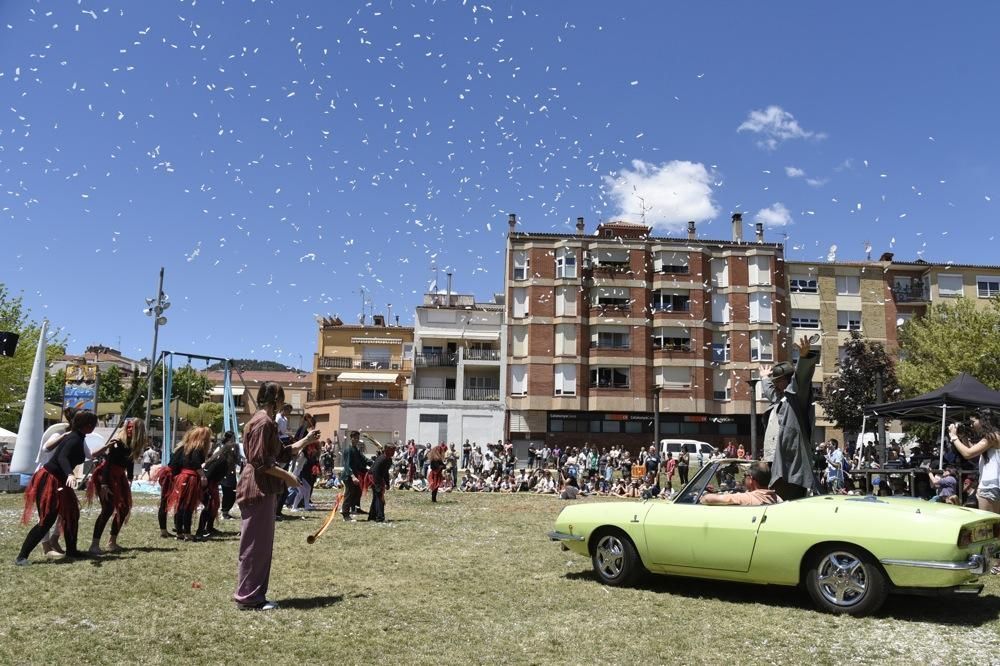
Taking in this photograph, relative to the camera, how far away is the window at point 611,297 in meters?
48.8

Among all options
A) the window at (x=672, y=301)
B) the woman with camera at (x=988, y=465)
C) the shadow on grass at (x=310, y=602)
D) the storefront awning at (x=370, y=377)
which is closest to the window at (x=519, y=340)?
the window at (x=672, y=301)

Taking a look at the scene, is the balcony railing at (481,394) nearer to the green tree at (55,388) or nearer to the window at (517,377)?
the window at (517,377)

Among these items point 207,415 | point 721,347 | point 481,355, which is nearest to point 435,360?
point 481,355

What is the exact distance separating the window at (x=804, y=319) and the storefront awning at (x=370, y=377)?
31.2 meters

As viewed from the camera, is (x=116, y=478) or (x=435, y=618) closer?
(x=435, y=618)

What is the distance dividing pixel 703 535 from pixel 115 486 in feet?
23.4

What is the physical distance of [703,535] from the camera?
6.77m

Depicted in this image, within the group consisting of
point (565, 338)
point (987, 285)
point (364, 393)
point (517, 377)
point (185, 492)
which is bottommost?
point (185, 492)

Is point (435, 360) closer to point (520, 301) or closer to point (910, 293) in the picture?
point (520, 301)

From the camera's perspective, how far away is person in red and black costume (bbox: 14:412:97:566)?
8.11m

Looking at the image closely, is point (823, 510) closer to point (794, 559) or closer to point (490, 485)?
point (794, 559)

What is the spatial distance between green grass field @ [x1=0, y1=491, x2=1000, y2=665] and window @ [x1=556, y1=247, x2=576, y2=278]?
132ft

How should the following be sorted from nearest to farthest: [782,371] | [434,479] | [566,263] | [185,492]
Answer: [782,371] → [185,492] → [434,479] → [566,263]

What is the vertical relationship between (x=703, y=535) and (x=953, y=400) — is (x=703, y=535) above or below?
below
